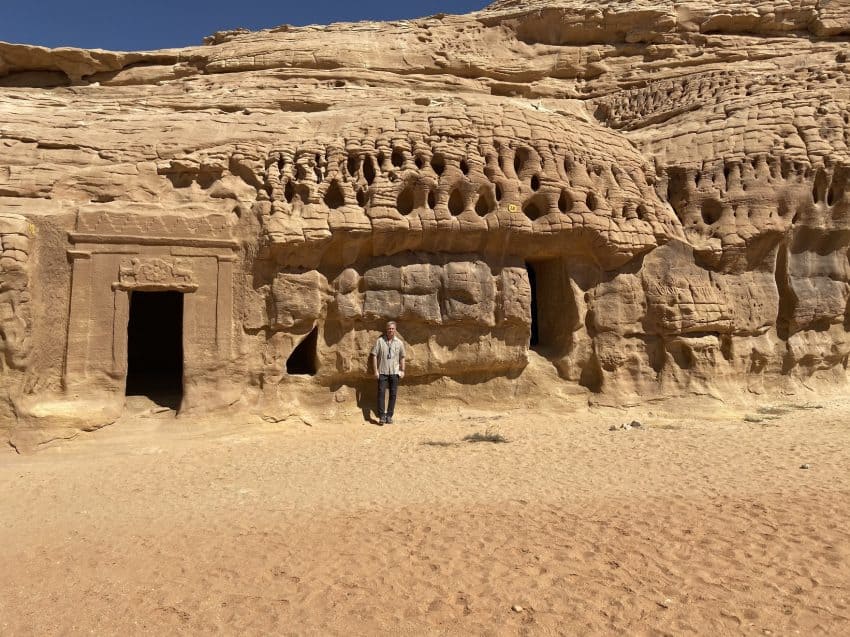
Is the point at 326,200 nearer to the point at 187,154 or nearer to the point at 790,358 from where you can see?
the point at 187,154

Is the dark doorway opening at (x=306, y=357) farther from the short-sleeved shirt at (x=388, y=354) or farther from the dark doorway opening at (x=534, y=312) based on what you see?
the dark doorway opening at (x=534, y=312)

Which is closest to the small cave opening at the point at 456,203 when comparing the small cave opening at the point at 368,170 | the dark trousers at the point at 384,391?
the small cave opening at the point at 368,170

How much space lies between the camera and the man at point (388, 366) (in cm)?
946

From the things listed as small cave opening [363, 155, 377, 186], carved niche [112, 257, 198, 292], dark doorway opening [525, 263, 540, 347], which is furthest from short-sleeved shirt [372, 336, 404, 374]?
dark doorway opening [525, 263, 540, 347]

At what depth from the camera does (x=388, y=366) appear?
9.45 metres

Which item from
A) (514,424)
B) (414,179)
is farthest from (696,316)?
(414,179)

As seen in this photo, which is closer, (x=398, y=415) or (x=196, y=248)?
(x=196, y=248)

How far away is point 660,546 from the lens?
4602 mm

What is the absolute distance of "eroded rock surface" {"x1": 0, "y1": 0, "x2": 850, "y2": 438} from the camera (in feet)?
28.8

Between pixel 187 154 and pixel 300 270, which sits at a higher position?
pixel 187 154

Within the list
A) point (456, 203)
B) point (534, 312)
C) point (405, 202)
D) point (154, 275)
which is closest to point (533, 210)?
point (456, 203)

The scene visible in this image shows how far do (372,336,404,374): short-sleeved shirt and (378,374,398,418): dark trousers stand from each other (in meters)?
0.11

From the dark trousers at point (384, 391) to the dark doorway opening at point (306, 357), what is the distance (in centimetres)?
124

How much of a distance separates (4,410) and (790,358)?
534 inches
